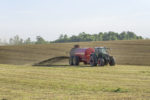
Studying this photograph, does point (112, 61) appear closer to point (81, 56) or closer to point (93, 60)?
point (93, 60)

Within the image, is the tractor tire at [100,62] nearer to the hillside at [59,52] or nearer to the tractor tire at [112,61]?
the tractor tire at [112,61]

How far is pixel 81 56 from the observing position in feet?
95.2

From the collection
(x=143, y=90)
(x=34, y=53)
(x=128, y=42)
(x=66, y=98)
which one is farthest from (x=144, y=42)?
(x=66, y=98)

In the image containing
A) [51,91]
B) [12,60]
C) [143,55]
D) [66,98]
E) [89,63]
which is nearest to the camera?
[66,98]

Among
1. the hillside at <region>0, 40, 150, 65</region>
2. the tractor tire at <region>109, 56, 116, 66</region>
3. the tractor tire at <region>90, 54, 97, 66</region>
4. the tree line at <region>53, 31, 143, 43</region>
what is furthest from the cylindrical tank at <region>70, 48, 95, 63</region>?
the tree line at <region>53, 31, 143, 43</region>

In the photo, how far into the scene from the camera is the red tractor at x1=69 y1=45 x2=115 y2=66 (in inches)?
1040

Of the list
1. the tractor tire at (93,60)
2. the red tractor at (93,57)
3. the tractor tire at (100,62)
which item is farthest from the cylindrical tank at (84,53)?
the tractor tire at (100,62)

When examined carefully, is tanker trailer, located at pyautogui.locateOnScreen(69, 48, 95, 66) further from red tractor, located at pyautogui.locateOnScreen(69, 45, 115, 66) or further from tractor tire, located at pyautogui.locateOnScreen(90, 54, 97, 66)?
tractor tire, located at pyautogui.locateOnScreen(90, 54, 97, 66)

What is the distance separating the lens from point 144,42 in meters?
39.8

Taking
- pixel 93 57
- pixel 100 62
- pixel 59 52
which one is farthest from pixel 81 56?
pixel 59 52

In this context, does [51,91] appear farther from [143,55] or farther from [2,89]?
[143,55]

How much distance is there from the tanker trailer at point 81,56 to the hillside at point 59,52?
468 cm

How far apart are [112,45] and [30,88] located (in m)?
28.0

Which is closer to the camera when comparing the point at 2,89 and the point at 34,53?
the point at 2,89
